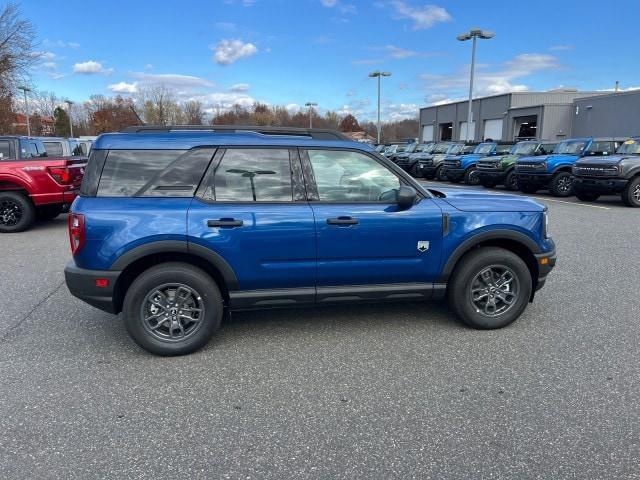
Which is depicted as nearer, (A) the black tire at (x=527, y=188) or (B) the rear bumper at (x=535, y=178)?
(B) the rear bumper at (x=535, y=178)

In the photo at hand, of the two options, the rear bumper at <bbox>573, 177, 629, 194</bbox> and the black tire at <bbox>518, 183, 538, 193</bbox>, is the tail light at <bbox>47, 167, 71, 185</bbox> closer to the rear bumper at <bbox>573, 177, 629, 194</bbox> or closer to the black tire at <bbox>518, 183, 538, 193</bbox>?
the rear bumper at <bbox>573, 177, 629, 194</bbox>

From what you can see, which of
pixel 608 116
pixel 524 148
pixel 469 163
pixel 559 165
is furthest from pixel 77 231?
pixel 608 116

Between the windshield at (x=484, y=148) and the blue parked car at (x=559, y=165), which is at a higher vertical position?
the windshield at (x=484, y=148)

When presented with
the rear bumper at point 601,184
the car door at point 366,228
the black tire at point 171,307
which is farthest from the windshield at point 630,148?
the black tire at point 171,307

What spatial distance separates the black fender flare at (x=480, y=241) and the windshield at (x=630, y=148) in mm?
11340

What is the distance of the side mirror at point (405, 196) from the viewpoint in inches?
153

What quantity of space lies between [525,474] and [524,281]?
218 cm

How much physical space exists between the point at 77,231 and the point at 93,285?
0.43 meters

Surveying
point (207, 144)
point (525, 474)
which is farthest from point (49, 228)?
point (525, 474)

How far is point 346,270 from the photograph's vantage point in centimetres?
399

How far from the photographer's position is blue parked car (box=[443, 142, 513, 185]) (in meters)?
19.0

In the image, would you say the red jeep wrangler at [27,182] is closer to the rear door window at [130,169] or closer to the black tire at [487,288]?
the rear door window at [130,169]

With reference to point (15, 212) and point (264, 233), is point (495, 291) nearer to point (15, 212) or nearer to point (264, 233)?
point (264, 233)

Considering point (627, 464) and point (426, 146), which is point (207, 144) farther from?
point (426, 146)
